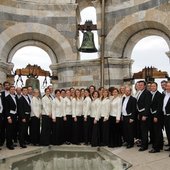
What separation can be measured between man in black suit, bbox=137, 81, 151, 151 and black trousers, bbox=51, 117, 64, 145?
90.1 inches

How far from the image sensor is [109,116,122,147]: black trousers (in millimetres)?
9031

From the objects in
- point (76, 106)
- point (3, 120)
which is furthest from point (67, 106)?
point (3, 120)

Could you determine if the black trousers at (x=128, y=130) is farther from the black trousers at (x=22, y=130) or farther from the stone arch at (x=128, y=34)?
the stone arch at (x=128, y=34)

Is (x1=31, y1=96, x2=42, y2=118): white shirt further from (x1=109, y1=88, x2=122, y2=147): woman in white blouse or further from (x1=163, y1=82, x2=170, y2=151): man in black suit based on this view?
(x1=163, y1=82, x2=170, y2=151): man in black suit

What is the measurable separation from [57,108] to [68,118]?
17.7 inches

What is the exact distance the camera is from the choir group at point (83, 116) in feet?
27.2

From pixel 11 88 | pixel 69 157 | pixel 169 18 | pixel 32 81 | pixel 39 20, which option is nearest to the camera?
pixel 69 157

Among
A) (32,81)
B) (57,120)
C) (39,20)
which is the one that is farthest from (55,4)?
(57,120)

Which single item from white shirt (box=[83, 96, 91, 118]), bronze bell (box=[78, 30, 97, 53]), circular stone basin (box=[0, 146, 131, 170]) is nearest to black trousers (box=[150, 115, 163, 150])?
circular stone basin (box=[0, 146, 131, 170])

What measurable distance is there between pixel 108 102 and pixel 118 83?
331 centimetres

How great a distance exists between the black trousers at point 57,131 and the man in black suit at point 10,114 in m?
1.12

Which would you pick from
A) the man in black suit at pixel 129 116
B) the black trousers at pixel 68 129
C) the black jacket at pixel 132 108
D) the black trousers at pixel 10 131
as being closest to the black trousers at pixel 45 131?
the black trousers at pixel 68 129

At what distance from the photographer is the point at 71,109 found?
380 inches

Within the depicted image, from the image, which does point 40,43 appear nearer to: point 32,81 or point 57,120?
point 32,81
